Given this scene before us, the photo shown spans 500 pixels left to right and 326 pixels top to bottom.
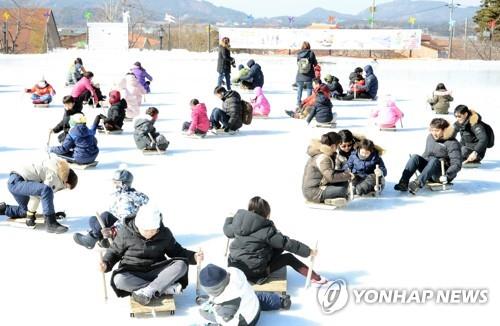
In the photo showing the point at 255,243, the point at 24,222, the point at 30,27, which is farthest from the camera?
the point at 30,27

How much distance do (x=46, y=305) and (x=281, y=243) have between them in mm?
1870

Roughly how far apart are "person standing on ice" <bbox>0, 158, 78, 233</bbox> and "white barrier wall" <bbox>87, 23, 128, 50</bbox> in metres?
26.7

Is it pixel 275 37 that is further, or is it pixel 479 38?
pixel 479 38

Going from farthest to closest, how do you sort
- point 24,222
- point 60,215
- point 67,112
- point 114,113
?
point 114,113
point 67,112
point 60,215
point 24,222

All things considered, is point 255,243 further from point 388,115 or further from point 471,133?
point 388,115

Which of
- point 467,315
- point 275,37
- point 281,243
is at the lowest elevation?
point 467,315

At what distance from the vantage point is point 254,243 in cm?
504

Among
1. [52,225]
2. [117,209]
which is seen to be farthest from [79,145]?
[117,209]

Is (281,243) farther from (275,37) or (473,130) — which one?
(275,37)

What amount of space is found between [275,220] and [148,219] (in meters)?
2.60

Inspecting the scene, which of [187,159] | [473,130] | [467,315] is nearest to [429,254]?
[467,315]

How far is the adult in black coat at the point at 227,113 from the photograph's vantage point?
1209 centimetres

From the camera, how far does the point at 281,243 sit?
5062 mm

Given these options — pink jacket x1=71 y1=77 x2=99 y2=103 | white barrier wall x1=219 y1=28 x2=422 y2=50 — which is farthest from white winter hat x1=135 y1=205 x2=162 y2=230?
white barrier wall x1=219 y1=28 x2=422 y2=50
